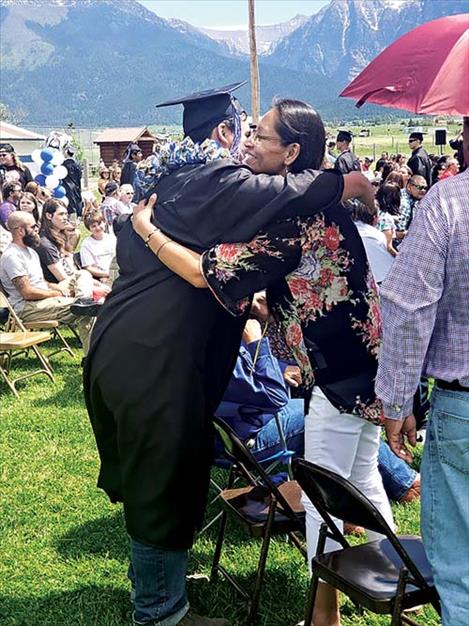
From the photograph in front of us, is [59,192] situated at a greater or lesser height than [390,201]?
lesser

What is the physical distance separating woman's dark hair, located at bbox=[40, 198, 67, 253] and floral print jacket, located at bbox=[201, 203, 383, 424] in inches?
231

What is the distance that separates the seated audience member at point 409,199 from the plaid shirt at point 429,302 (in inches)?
283

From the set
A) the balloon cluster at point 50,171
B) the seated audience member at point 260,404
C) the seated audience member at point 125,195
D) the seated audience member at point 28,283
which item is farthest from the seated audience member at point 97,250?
the balloon cluster at point 50,171

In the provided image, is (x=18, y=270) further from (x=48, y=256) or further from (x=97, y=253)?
(x=97, y=253)

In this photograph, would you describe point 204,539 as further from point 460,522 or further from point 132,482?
point 460,522

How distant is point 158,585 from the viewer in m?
2.96

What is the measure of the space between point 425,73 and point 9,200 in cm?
930

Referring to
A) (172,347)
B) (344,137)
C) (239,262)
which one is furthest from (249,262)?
(344,137)

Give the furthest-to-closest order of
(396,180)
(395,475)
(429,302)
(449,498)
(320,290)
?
(396,180)
(395,475)
(320,290)
(449,498)
(429,302)

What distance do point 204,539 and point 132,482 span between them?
4.18 ft

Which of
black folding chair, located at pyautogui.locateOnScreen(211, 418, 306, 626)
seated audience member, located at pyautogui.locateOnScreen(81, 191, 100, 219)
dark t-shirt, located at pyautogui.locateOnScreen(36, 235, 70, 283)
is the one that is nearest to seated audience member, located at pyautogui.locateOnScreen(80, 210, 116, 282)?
seated audience member, located at pyautogui.locateOnScreen(81, 191, 100, 219)

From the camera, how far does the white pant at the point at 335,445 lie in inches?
109

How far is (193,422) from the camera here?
2.72m

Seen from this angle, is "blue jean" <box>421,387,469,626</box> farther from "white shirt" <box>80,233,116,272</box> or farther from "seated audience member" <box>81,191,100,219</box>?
"seated audience member" <box>81,191,100,219</box>
